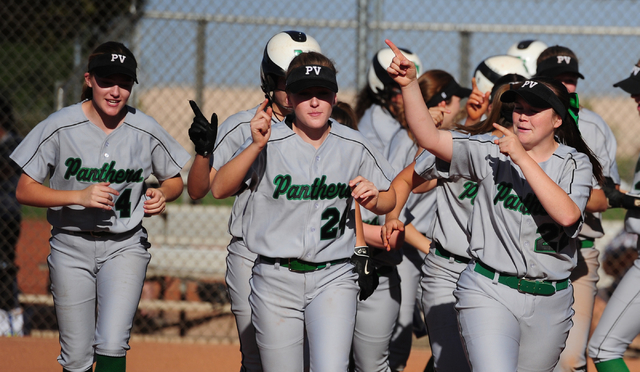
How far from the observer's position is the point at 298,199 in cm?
314

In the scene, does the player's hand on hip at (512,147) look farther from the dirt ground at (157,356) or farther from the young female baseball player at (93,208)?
the dirt ground at (157,356)

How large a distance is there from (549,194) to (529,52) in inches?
110

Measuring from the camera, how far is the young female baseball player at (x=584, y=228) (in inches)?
156

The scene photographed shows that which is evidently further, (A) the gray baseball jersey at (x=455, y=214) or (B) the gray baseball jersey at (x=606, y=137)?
(B) the gray baseball jersey at (x=606, y=137)

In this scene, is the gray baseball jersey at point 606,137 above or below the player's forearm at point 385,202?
above

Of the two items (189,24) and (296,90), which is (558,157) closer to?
(296,90)

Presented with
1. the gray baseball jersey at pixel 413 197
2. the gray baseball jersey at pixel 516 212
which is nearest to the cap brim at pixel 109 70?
the gray baseball jersey at pixel 413 197

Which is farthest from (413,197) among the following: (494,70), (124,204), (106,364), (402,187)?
(106,364)

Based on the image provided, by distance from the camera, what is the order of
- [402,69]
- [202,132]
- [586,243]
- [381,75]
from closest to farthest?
[402,69], [202,132], [586,243], [381,75]

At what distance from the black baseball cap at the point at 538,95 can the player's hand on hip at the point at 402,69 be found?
0.46m

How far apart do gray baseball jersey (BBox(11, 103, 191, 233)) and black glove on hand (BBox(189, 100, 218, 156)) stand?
60cm

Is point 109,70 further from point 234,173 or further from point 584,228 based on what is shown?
point 584,228

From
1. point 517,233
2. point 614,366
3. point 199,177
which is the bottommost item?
point 614,366

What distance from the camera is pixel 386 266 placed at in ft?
13.4
